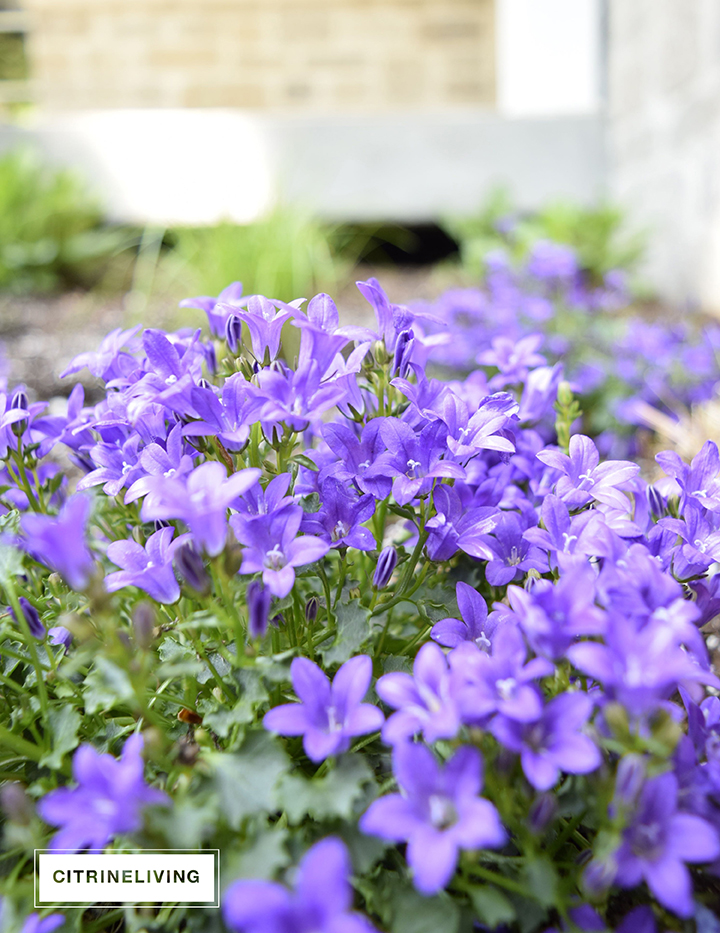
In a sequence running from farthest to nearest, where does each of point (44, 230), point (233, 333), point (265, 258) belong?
point (44, 230) → point (265, 258) → point (233, 333)

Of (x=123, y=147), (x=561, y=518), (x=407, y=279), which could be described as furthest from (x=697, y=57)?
(x=123, y=147)

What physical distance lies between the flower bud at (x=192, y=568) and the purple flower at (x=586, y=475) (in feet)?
1.45

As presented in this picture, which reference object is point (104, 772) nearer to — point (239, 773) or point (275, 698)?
point (239, 773)

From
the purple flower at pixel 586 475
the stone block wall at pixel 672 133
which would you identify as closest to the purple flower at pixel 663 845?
the purple flower at pixel 586 475

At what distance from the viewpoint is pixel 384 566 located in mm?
830

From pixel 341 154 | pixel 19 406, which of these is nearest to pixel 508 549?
pixel 19 406

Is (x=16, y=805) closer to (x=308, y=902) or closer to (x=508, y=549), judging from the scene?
(x=308, y=902)

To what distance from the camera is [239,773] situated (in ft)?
2.16

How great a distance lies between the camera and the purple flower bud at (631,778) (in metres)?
0.58

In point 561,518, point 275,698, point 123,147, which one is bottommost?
point 275,698

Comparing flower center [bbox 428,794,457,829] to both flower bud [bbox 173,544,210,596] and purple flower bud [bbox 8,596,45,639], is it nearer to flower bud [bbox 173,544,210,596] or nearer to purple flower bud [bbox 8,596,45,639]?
flower bud [bbox 173,544,210,596]

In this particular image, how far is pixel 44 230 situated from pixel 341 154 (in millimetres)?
2384

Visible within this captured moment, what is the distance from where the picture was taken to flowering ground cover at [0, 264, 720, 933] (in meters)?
0.60

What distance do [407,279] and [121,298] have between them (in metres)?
2.18
